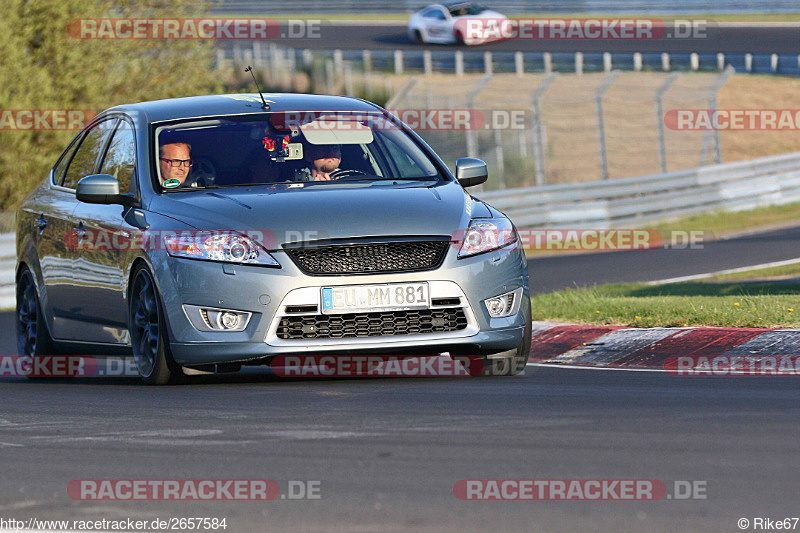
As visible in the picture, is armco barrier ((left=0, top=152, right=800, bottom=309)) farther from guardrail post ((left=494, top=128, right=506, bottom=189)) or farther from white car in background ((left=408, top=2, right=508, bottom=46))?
white car in background ((left=408, top=2, right=508, bottom=46))

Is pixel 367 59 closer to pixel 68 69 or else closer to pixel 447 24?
pixel 447 24

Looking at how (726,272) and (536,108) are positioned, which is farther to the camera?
(536,108)

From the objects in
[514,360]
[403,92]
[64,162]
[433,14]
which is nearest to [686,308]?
[514,360]

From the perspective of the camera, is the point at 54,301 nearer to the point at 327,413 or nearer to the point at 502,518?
the point at 327,413

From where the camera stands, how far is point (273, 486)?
5191mm

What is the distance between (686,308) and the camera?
10438 mm

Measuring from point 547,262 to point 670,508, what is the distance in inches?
564

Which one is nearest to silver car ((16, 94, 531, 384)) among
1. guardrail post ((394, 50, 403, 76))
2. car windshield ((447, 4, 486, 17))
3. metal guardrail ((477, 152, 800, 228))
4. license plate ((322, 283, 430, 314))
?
license plate ((322, 283, 430, 314))

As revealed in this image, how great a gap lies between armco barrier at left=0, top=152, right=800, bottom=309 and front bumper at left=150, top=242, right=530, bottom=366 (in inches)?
501

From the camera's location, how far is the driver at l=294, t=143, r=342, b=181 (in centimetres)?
876

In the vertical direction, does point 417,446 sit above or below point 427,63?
above

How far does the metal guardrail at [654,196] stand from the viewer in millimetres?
22516

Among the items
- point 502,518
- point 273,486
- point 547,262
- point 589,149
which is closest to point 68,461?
point 273,486

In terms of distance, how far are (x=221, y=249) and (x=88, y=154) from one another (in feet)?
8.02
